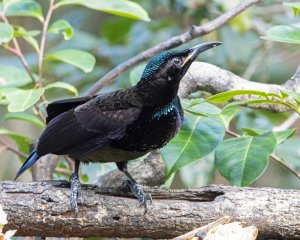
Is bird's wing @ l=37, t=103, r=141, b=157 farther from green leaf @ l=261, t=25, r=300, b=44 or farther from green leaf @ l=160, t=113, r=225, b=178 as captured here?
green leaf @ l=261, t=25, r=300, b=44

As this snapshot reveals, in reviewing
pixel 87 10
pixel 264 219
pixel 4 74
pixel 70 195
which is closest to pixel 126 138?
pixel 70 195

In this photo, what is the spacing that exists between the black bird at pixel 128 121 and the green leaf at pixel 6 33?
35 centimetres

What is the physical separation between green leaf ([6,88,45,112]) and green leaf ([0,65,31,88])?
45 cm

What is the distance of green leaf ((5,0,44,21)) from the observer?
3414mm

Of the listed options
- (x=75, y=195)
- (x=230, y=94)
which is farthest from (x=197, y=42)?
(x=75, y=195)

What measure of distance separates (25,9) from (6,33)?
21.7 inches

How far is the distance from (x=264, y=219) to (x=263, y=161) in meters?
0.31

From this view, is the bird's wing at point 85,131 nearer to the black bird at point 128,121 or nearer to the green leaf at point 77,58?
the black bird at point 128,121

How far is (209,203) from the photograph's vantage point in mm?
2447

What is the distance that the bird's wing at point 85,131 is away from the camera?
2742 mm

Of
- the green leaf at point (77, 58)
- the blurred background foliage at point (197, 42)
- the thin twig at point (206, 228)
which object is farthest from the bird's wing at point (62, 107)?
the blurred background foliage at point (197, 42)

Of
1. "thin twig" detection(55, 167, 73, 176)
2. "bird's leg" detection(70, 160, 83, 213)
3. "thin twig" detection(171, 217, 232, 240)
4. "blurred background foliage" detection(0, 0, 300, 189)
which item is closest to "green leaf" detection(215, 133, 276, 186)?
"thin twig" detection(171, 217, 232, 240)

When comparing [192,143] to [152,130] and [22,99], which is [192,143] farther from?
[22,99]

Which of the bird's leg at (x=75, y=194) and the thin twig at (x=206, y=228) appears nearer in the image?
the thin twig at (x=206, y=228)
